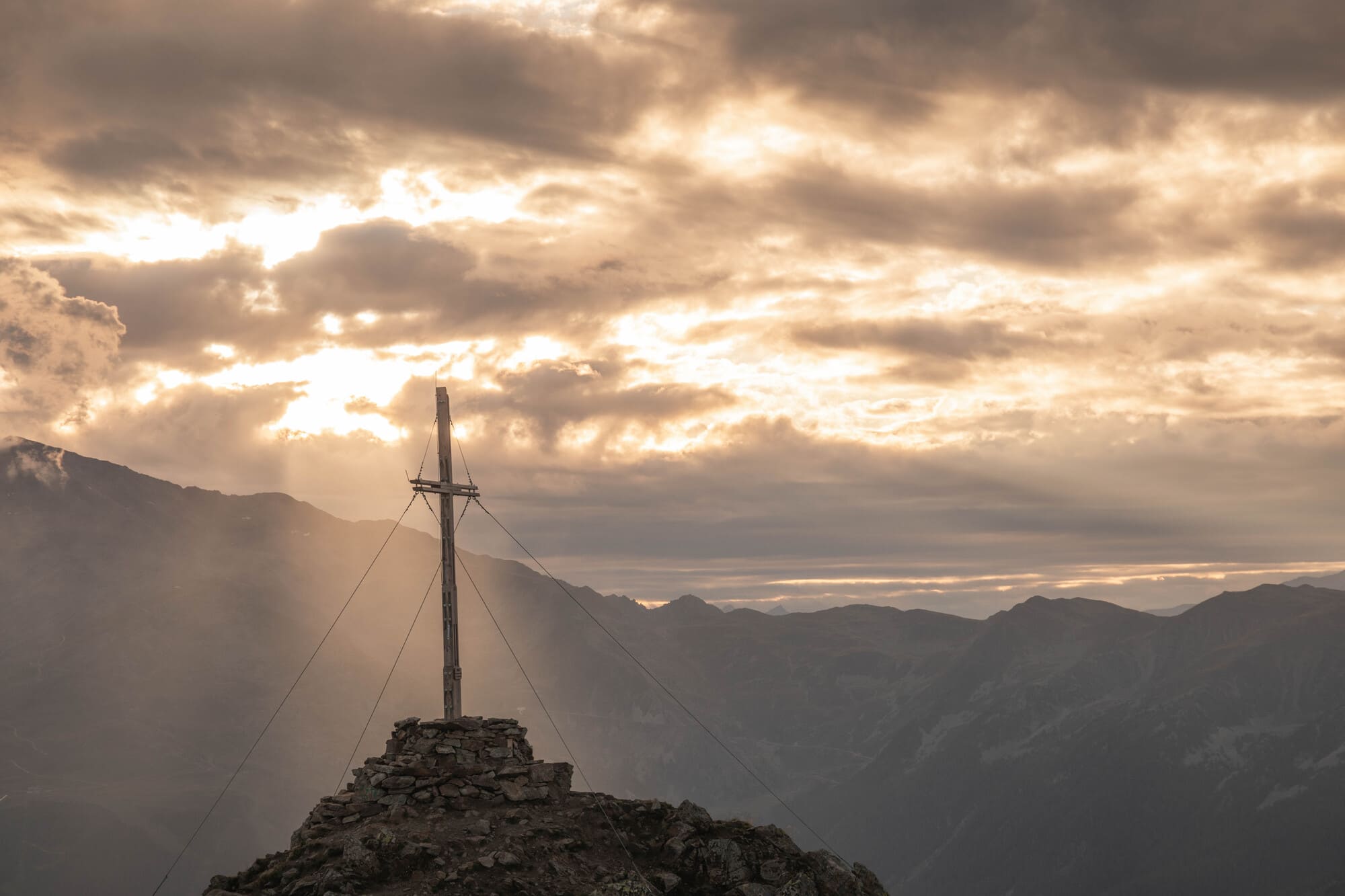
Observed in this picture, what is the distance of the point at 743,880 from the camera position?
47594mm

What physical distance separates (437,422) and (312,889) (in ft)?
70.3

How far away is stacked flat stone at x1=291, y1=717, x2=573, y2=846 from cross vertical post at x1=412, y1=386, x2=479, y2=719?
206cm

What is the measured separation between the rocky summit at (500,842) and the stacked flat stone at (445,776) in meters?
0.06

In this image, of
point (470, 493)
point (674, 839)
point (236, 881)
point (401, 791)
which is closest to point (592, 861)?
point (674, 839)

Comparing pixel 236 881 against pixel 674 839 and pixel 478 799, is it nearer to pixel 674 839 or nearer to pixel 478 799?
pixel 478 799

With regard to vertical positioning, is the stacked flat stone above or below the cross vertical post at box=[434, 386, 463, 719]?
below

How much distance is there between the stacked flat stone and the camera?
49.3 metres

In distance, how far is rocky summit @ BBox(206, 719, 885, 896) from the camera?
4497cm

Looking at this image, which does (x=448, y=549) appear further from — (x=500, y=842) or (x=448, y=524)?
(x=500, y=842)

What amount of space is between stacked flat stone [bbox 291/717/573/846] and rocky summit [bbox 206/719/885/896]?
0.06m

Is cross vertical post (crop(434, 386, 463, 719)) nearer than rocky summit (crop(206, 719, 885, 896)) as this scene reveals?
No

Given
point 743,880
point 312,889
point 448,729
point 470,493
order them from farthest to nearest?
1. point 470,493
2. point 448,729
3. point 743,880
4. point 312,889

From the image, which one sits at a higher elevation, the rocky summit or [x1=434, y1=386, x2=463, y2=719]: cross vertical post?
[x1=434, y1=386, x2=463, y2=719]: cross vertical post

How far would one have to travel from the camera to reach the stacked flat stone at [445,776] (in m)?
49.3
